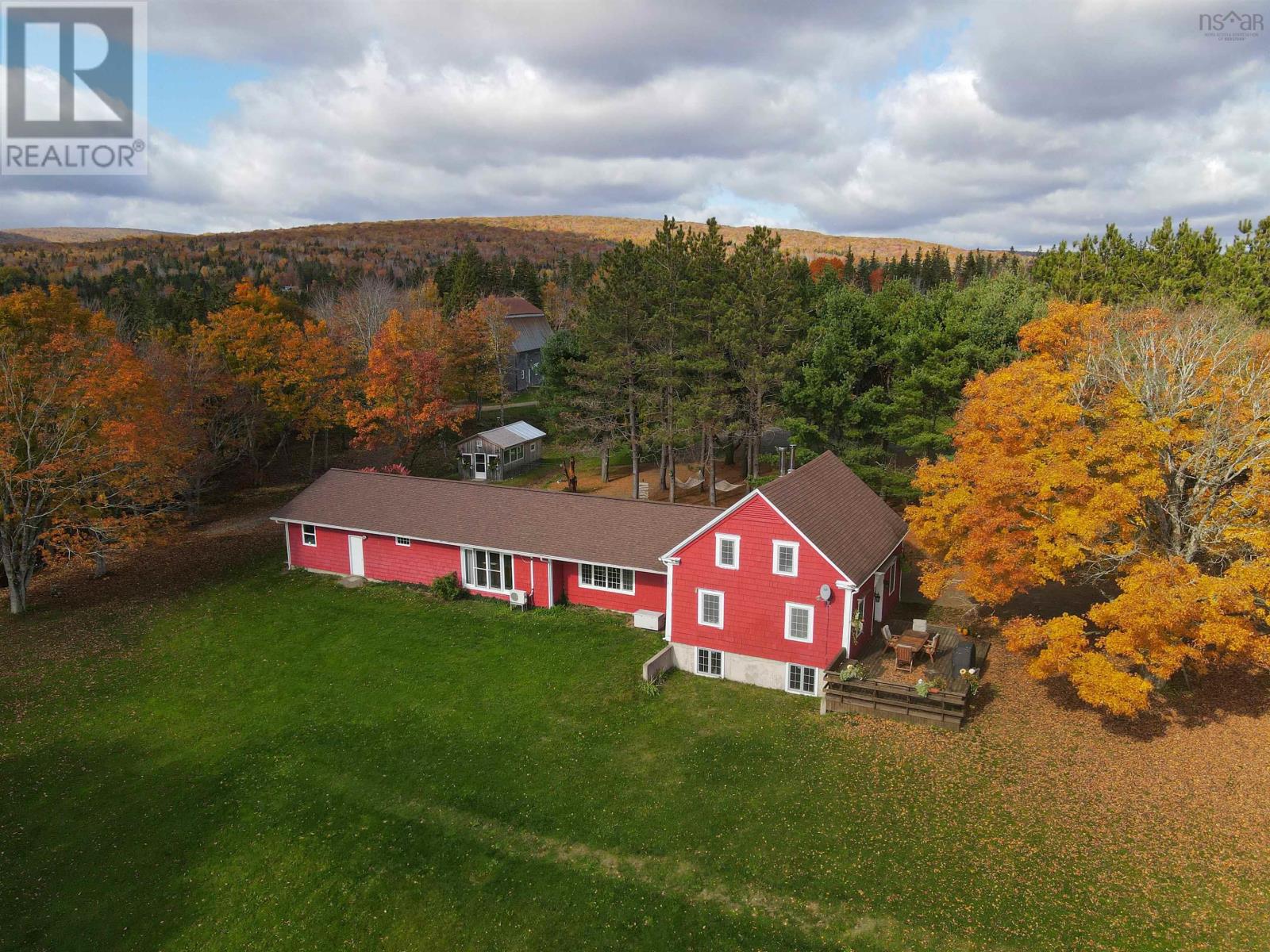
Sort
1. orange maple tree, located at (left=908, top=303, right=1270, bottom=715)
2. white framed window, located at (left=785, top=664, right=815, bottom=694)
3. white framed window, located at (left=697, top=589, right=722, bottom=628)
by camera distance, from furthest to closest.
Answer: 1. white framed window, located at (left=697, top=589, right=722, bottom=628)
2. white framed window, located at (left=785, top=664, right=815, bottom=694)
3. orange maple tree, located at (left=908, top=303, right=1270, bottom=715)

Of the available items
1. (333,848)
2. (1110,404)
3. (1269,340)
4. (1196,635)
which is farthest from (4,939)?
(1269,340)

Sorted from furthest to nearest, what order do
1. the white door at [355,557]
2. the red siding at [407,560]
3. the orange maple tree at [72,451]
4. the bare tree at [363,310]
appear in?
the bare tree at [363,310], the white door at [355,557], the red siding at [407,560], the orange maple tree at [72,451]

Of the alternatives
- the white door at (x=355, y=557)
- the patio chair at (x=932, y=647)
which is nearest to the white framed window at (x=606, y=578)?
the patio chair at (x=932, y=647)

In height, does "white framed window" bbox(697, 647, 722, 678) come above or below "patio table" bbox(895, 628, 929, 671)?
below

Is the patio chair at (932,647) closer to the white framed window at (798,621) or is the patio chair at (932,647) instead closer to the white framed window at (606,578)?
the white framed window at (798,621)

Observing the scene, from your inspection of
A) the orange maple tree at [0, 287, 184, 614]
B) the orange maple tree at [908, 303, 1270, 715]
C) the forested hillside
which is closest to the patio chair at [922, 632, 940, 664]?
the orange maple tree at [908, 303, 1270, 715]

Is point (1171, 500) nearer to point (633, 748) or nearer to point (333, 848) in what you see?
point (633, 748)

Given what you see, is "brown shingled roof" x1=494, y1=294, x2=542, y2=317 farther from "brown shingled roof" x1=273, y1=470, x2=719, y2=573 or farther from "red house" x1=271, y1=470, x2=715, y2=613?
"red house" x1=271, y1=470, x2=715, y2=613
